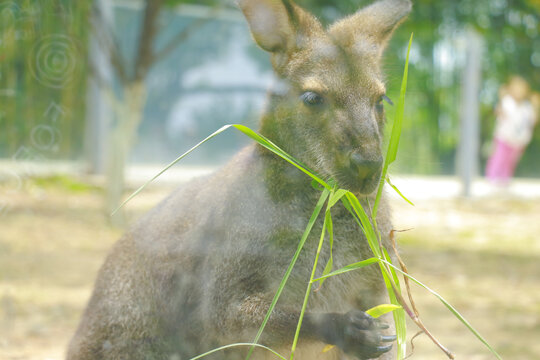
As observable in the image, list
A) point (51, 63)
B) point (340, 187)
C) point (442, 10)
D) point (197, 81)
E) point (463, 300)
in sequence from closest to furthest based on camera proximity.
Result: point (340, 187) < point (197, 81) < point (51, 63) < point (442, 10) < point (463, 300)

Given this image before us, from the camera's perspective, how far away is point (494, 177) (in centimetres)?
709

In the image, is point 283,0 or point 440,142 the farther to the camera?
point 440,142

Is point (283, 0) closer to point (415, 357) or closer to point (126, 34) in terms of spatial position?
point (415, 357)

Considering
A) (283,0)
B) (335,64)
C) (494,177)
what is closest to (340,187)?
(335,64)

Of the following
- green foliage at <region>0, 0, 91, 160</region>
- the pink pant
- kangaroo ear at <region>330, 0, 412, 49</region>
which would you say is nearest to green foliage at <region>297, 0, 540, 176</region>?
kangaroo ear at <region>330, 0, 412, 49</region>

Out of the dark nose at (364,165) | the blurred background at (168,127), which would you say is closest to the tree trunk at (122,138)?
the blurred background at (168,127)

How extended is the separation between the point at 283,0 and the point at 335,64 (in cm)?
23

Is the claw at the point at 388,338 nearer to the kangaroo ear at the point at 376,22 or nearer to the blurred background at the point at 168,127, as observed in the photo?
the blurred background at the point at 168,127

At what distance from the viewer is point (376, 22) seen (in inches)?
84.7

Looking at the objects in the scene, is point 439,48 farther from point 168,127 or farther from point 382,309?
point 382,309

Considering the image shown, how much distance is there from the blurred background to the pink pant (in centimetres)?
103

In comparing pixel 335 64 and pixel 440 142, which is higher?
pixel 335 64

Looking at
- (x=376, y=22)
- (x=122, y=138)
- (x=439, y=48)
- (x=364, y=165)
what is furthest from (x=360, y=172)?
(x=122, y=138)

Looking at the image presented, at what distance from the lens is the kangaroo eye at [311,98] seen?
6.13 feet
